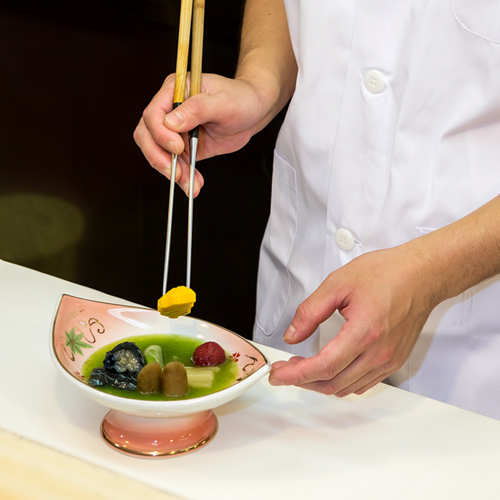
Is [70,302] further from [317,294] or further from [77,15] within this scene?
[77,15]

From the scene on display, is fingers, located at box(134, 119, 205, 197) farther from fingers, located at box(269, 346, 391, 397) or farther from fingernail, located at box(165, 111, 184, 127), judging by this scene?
fingers, located at box(269, 346, 391, 397)

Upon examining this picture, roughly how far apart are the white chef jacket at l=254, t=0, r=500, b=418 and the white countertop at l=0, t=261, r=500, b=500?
0.50 ft

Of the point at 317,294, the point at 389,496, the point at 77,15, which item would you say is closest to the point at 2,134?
the point at 77,15

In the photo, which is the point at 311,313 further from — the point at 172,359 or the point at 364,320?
the point at 172,359

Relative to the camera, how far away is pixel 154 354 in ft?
2.79

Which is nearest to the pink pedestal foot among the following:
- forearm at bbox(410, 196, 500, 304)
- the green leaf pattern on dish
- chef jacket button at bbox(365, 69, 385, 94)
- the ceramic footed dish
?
the ceramic footed dish

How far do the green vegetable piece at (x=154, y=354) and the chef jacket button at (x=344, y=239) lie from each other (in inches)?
15.7

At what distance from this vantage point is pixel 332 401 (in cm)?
93

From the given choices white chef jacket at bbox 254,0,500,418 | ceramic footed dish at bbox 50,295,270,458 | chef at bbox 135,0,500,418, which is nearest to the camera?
ceramic footed dish at bbox 50,295,270,458

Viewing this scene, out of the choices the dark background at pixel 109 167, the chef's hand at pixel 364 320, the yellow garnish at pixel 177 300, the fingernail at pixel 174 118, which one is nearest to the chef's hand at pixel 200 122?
the fingernail at pixel 174 118

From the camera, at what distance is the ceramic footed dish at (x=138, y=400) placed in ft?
2.38

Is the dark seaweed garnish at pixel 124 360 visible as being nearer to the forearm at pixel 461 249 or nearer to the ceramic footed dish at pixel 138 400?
the ceramic footed dish at pixel 138 400

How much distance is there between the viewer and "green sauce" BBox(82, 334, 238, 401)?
0.77 metres

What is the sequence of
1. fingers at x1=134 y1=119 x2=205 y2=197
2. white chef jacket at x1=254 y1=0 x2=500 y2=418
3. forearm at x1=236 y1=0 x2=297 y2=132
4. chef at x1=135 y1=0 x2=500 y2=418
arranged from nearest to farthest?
1. chef at x1=135 y1=0 x2=500 y2=418
2. white chef jacket at x1=254 y1=0 x2=500 y2=418
3. fingers at x1=134 y1=119 x2=205 y2=197
4. forearm at x1=236 y1=0 x2=297 y2=132
